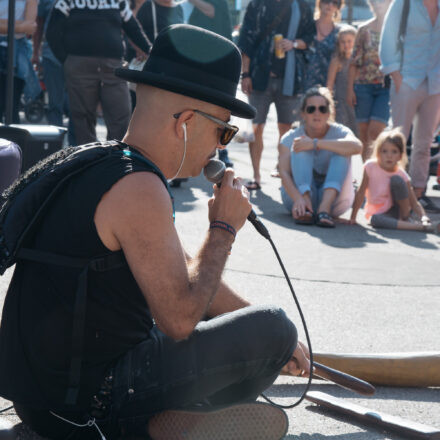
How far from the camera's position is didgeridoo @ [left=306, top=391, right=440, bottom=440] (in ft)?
9.83

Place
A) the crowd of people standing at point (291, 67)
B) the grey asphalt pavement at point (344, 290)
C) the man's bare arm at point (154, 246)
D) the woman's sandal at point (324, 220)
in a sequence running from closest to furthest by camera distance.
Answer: the man's bare arm at point (154, 246)
the grey asphalt pavement at point (344, 290)
the woman's sandal at point (324, 220)
the crowd of people standing at point (291, 67)

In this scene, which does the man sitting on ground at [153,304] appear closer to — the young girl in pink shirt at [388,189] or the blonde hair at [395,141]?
the young girl in pink shirt at [388,189]

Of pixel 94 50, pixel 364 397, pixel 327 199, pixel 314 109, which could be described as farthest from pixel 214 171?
pixel 94 50

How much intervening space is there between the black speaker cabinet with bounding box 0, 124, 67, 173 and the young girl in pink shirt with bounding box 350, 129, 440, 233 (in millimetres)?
2866

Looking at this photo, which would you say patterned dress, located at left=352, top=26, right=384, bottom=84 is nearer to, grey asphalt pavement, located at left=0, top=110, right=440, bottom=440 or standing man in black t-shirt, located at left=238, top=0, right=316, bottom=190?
standing man in black t-shirt, located at left=238, top=0, right=316, bottom=190

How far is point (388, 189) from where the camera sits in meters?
7.41

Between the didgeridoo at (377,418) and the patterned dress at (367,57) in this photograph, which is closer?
the didgeridoo at (377,418)

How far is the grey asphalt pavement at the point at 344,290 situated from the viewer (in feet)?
11.1

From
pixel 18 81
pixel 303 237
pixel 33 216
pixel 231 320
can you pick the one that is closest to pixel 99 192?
pixel 33 216

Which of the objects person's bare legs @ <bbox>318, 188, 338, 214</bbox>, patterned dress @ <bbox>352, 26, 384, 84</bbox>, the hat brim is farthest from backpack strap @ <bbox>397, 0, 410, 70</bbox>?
the hat brim

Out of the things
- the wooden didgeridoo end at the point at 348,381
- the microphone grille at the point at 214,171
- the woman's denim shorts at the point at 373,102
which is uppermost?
the microphone grille at the point at 214,171

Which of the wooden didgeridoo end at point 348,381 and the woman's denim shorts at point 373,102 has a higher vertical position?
the wooden didgeridoo end at point 348,381

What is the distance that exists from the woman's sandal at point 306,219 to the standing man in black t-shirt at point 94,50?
1963 millimetres

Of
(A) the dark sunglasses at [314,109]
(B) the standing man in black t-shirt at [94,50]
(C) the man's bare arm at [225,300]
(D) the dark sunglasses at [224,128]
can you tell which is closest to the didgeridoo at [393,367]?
(C) the man's bare arm at [225,300]
